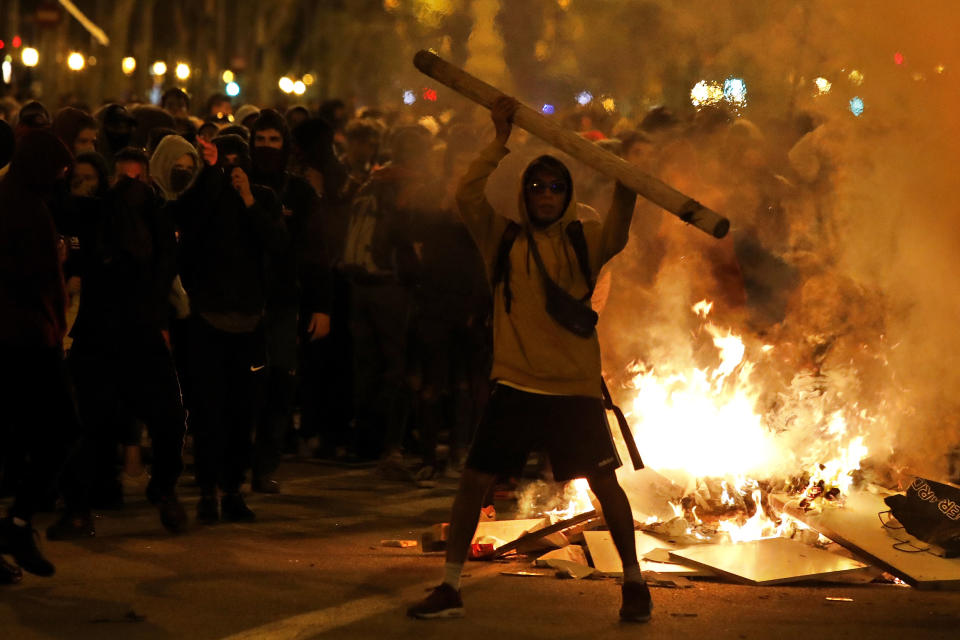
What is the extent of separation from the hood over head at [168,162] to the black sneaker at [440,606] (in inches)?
120

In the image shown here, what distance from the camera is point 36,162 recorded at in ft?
20.2

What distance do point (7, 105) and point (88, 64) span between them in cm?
3218

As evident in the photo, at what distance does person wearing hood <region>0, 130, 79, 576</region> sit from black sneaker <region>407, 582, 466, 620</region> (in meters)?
1.68

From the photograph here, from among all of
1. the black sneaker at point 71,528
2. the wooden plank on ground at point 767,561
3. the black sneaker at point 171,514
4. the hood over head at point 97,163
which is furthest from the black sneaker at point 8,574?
the wooden plank on ground at point 767,561

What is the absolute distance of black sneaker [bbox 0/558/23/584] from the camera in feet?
19.7

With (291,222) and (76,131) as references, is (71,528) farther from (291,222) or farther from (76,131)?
(76,131)

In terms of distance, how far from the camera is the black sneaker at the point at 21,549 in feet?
19.6

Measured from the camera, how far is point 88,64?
4453 centimetres

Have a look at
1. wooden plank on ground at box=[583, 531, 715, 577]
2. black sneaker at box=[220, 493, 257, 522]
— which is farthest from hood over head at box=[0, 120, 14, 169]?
wooden plank on ground at box=[583, 531, 715, 577]

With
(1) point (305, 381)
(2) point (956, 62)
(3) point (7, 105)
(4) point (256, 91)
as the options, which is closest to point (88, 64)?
(4) point (256, 91)

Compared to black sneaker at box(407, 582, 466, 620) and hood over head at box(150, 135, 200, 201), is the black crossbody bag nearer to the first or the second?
black sneaker at box(407, 582, 466, 620)

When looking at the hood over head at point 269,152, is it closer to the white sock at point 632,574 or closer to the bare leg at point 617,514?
the bare leg at point 617,514

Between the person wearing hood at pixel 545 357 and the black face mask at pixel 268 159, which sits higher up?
the black face mask at pixel 268 159

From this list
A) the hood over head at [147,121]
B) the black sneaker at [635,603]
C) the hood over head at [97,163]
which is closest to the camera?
the black sneaker at [635,603]
